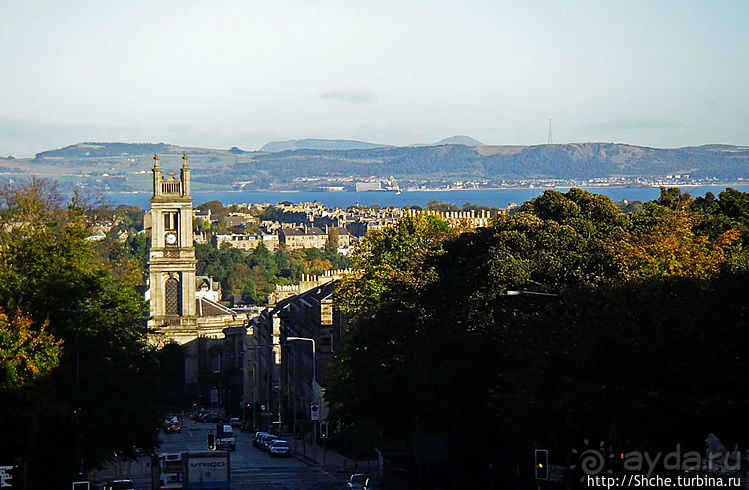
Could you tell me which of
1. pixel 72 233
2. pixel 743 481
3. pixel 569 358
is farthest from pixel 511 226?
pixel 72 233

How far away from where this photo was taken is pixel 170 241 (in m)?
133

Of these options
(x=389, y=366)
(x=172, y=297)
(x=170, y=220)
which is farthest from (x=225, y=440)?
(x=172, y=297)

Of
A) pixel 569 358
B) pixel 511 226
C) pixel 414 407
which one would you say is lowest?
pixel 414 407

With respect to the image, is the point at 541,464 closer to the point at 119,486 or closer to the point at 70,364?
the point at 70,364

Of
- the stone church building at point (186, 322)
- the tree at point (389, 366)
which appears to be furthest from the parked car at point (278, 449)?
the stone church building at point (186, 322)

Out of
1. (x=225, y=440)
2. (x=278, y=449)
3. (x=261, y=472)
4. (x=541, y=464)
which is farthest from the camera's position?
(x=225, y=440)

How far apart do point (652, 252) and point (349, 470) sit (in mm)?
26631

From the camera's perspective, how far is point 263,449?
86562mm

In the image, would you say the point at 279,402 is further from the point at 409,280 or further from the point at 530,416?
the point at 530,416

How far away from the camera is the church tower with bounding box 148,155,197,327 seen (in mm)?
132375

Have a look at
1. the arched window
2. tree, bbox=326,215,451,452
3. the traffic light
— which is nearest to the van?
tree, bbox=326,215,451,452

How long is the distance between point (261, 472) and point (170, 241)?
67394 millimetres

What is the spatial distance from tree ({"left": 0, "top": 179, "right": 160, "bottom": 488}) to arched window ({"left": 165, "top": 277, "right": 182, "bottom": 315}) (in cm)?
7086

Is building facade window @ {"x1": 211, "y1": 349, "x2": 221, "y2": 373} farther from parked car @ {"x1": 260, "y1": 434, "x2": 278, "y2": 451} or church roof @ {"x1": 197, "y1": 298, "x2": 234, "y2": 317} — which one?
parked car @ {"x1": 260, "y1": 434, "x2": 278, "y2": 451}
